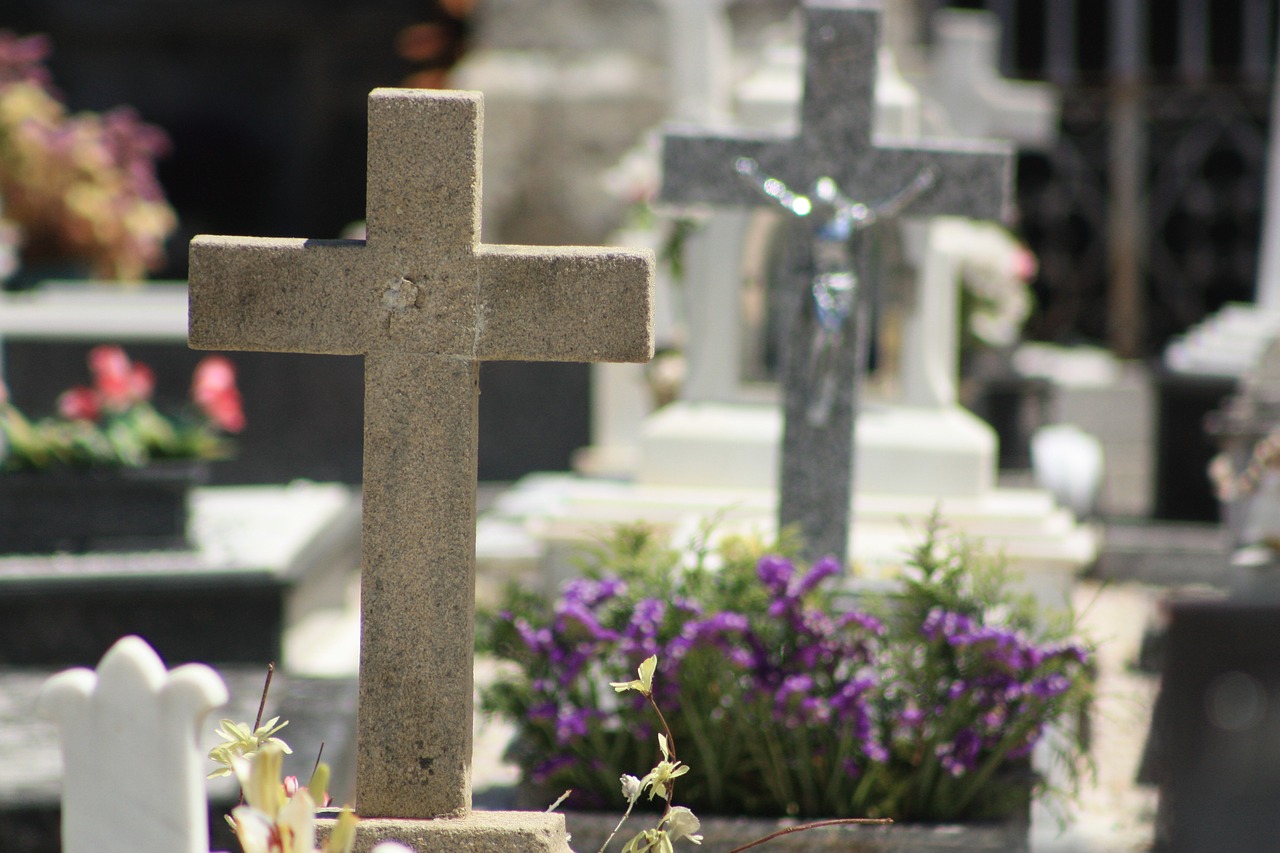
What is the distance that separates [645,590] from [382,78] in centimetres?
952

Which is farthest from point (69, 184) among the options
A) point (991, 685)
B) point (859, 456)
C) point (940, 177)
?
point (991, 685)

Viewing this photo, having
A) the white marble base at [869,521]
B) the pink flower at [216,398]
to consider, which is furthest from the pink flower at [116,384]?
the white marble base at [869,521]

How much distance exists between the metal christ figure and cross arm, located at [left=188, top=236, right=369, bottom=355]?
180cm

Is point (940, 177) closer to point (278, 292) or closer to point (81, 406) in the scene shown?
point (278, 292)

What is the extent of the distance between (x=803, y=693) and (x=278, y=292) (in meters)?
1.32

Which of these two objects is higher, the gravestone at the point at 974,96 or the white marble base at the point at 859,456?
the gravestone at the point at 974,96

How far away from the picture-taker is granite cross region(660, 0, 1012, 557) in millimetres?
3791

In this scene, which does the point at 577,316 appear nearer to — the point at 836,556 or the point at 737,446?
the point at 836,556

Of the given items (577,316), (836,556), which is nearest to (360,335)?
(577,316)

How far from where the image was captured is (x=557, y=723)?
309 cm

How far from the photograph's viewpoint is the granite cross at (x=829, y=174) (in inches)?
149

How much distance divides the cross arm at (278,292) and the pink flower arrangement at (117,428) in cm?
276

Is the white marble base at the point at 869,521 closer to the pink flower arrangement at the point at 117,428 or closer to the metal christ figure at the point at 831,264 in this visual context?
the metal christ figure at the point at 831,264

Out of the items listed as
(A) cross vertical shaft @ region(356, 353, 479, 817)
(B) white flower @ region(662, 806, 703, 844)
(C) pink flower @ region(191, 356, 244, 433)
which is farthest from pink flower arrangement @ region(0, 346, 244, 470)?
(B) white flower @ region(662, 806, 703, 844)
